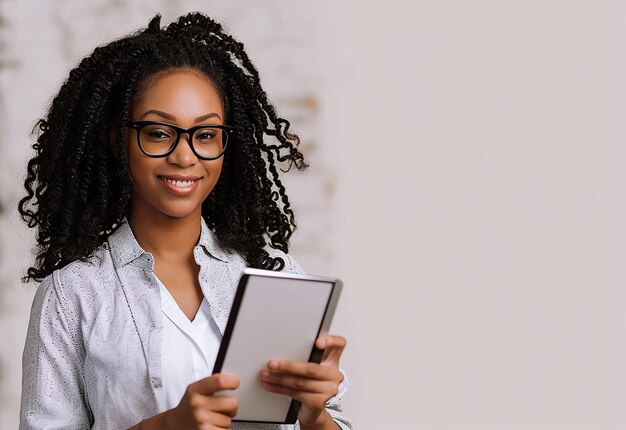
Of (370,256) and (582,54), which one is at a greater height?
(582,54)

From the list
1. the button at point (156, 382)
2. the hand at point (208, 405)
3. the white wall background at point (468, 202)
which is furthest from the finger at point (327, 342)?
the white wall background at point (468, 202)

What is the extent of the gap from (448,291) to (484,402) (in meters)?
0.29

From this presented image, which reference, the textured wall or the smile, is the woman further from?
the textured wall

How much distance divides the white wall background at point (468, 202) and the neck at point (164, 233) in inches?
42.8

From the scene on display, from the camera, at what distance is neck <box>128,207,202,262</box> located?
163 centimetres

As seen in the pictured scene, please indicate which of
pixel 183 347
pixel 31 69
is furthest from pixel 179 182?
pixel 31 69

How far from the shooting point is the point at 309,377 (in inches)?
56.0

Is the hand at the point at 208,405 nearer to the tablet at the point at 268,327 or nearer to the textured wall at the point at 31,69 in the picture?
the tablet at the point at 268,327

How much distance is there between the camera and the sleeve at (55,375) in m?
1.55

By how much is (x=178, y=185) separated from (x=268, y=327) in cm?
30

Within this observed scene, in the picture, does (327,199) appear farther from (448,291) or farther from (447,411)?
(447,411)

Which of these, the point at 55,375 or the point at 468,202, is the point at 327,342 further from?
the point at 468,202

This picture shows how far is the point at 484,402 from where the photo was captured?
8.75 feet

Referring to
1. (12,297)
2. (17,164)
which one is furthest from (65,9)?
(12,297)
